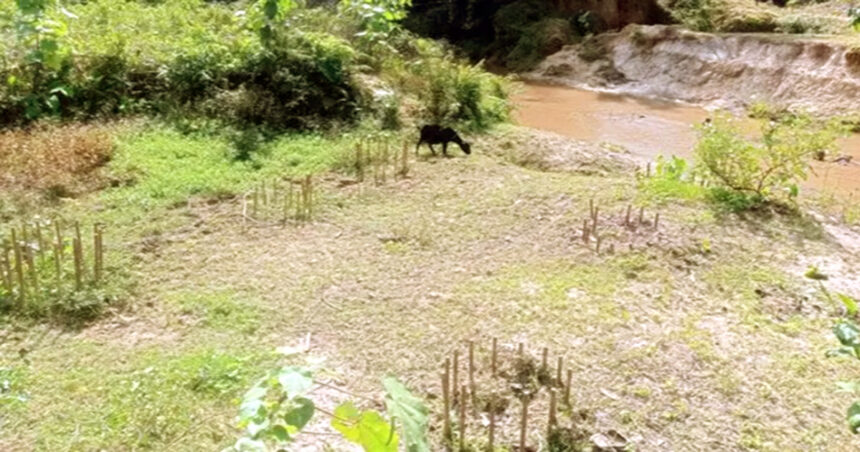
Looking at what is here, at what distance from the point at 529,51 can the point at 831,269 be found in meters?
14.1

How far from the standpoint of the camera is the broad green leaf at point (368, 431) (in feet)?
4.89

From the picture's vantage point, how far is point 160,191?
21.4 ft

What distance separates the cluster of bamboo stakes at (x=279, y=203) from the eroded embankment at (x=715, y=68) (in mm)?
10081

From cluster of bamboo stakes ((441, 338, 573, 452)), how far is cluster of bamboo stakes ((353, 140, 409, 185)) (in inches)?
139

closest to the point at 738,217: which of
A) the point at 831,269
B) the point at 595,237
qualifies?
the point at 831,269

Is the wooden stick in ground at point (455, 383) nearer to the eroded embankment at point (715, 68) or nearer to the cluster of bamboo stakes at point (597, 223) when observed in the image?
the cluster of bamboo stakes at point (597, 223)

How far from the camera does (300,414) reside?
5.06ft

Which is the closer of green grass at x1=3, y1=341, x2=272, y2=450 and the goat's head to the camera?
green grass at x1=3, y1=341, x2=272, y2=450

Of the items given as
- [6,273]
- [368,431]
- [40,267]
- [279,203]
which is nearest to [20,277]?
[6,273]

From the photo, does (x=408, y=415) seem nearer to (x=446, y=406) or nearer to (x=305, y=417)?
(x=305, y=417)

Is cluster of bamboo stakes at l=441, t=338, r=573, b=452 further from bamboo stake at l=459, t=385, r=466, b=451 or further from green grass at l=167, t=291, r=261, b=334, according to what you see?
green grass at l=167, t=291, r=261, b=334

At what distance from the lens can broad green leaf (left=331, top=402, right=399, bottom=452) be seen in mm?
1490

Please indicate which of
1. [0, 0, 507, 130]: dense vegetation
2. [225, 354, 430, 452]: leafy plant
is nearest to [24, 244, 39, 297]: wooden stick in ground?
[225, 354, 430, 452]: leafy plant

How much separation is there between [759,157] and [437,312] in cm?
356
